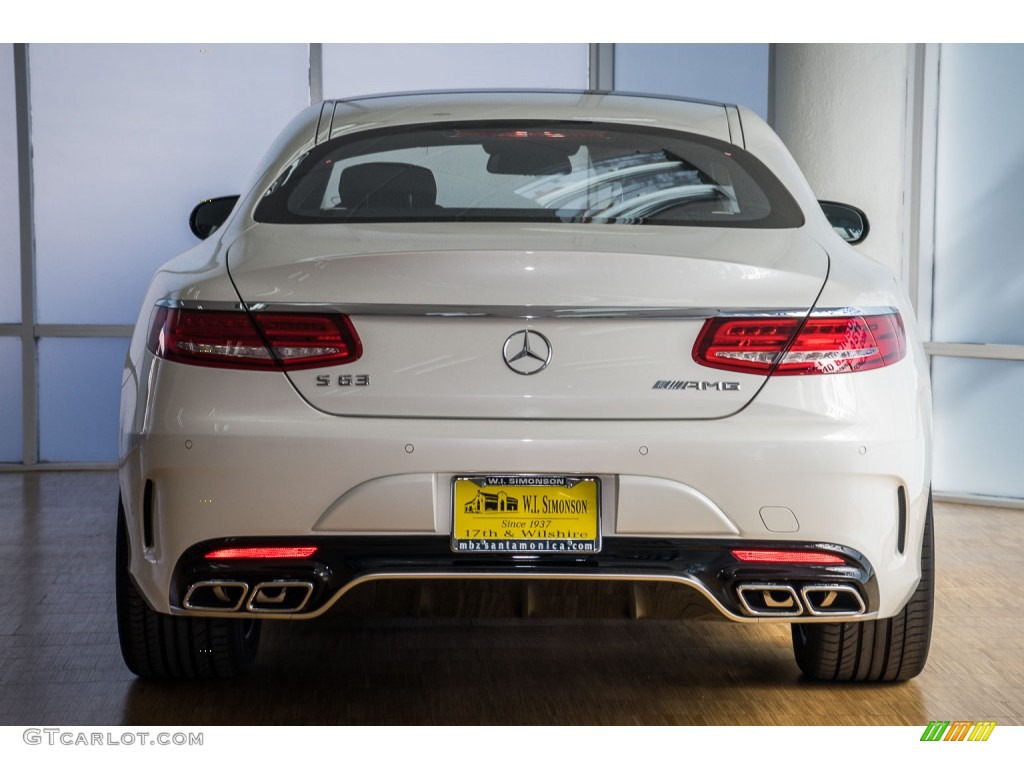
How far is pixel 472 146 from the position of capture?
3.54 meters

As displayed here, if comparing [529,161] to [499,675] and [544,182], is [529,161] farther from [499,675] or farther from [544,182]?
[499,675]

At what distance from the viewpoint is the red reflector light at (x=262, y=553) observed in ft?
9.02

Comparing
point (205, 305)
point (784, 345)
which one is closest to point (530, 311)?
point (784, 345)

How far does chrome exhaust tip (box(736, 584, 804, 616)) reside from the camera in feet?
9.05

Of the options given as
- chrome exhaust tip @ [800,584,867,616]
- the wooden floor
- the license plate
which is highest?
the license plate

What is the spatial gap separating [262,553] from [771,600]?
1.09 meters

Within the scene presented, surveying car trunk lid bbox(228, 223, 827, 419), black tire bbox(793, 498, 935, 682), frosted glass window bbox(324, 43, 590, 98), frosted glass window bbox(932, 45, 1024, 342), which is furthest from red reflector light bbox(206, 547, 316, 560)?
frosted glass window bbox(324, 43, 590, 98)

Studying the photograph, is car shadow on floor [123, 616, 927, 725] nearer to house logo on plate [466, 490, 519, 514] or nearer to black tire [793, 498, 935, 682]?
black tire [793, 498, 935, 682]

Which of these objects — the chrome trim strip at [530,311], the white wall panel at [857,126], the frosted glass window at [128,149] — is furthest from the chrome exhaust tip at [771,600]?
the frosted glass window at [128,149]

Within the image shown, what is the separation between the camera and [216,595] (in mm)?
2818

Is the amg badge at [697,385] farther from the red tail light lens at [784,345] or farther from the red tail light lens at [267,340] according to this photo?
the red tail light lens at [267,340]

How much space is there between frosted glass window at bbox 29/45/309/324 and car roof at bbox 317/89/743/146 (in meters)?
4.16
